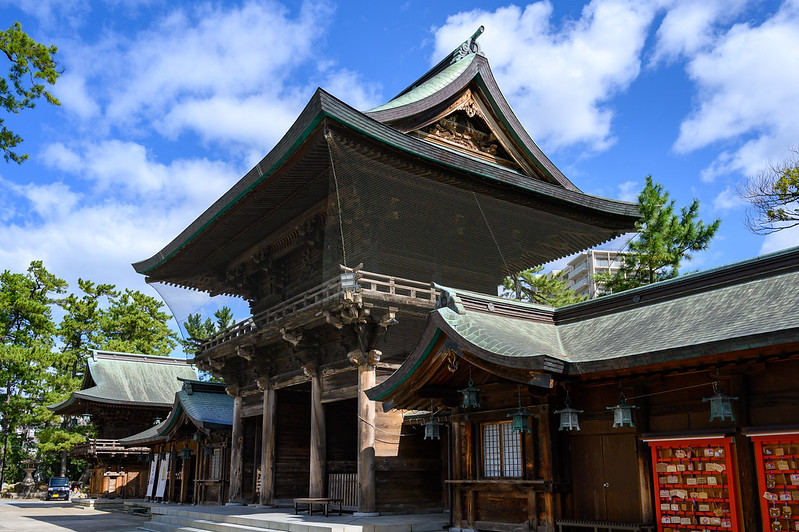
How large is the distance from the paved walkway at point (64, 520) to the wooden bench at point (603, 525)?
15.6m

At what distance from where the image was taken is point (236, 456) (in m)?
23.2

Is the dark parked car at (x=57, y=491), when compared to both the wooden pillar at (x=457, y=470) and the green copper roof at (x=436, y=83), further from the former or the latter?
the wooden pillar at (x=457, y=470)

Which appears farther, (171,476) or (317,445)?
(171,476)

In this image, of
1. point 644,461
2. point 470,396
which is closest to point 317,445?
point 470,396

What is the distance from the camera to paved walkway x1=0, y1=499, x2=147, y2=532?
21.3 metres

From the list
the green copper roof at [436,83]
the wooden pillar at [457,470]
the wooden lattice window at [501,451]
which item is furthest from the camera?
the green copper roof at [436,83]

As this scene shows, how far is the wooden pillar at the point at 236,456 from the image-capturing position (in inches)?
891

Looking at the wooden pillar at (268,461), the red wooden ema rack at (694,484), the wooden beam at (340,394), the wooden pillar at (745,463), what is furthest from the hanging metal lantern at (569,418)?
the wooden pillar at (268,461)

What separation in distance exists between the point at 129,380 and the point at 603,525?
3700cm

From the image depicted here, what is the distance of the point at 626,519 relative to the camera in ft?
34.9

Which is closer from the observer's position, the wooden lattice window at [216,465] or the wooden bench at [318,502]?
the wooden bench at [318,502]

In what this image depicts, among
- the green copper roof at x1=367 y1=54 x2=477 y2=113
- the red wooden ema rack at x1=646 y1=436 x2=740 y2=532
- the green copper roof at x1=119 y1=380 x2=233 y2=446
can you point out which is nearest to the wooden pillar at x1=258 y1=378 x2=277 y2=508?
the green copper roof at x1=119 y1=380 x2=233 y2=446

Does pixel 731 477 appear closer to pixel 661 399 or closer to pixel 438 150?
pixel 661 399

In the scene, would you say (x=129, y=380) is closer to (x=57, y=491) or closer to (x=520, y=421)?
(x=57, y=491)
